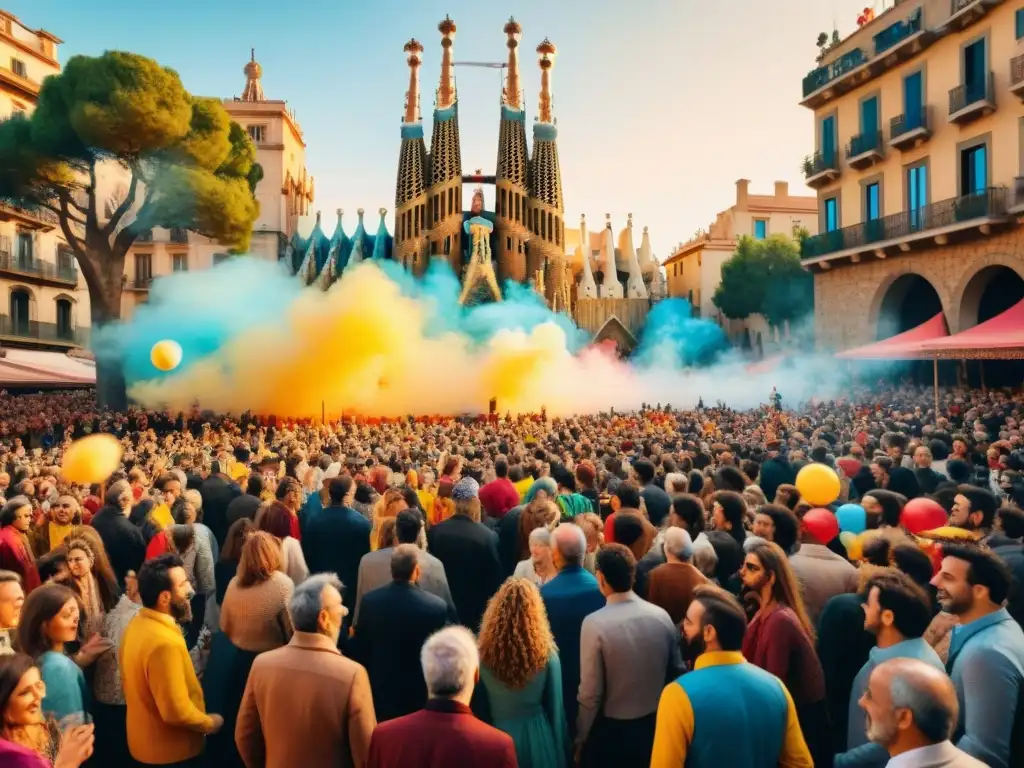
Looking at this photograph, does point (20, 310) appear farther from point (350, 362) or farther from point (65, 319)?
point (350, 362)

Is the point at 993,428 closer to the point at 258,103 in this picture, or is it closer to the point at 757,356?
the point at 757,356

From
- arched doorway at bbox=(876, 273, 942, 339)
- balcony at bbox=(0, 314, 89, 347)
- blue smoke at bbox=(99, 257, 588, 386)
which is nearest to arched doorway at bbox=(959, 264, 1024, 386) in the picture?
arched doorway at bbox=(876, 273, 942, 339)

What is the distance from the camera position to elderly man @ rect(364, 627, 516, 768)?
2.99 m

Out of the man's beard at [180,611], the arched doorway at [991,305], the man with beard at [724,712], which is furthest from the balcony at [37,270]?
the man with beard at [724,712]

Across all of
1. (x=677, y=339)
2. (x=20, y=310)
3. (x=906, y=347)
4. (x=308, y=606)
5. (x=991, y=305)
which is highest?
(x=20, y=310)

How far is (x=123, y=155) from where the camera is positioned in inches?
1035

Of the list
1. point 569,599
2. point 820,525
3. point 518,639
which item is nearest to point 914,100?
point 820,525

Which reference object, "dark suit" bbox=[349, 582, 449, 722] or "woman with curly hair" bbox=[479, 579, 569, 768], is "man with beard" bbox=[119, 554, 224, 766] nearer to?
"dark suit" bbox=[349, 582, 449, 722]

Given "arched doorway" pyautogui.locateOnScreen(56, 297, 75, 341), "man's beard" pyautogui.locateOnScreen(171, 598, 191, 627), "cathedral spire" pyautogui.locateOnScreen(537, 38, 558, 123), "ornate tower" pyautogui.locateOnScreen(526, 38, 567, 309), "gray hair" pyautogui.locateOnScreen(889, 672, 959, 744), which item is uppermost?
"cathedral spire" pyautogui.locateOnScreen(537, 38, 558, 123)

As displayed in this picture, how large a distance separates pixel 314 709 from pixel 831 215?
3010 centimetres

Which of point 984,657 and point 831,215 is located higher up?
point 831,215

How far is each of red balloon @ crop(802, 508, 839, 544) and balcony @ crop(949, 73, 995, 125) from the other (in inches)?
816

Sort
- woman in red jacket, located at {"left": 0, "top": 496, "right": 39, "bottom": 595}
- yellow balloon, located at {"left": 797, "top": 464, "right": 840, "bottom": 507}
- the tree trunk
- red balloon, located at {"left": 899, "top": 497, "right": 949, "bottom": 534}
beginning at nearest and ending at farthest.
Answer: woman in red jacket, located at {"left": 0, "top": 496, "right": 39, "bottom": 595}, red balloon, located at {"left": 899, "top": 497, "right": 949, "bottom": 534}, yellow balloon, located at {"left": 797, "top": 464, "right": 840, "bottom": 507}, the tree trunk

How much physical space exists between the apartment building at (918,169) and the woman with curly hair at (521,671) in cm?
2165
